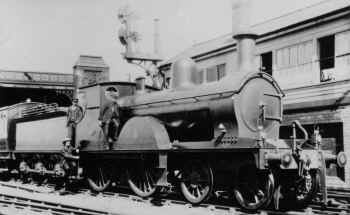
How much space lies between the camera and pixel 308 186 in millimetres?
A: 9258

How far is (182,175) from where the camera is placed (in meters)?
10.5

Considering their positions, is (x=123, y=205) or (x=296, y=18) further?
(x=296, y=18)

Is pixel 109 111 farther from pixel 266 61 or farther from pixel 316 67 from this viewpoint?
pixel 266 61

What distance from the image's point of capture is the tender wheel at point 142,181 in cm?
1116

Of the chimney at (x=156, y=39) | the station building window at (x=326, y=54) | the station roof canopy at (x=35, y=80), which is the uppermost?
the chimney at (x=156, y=39)

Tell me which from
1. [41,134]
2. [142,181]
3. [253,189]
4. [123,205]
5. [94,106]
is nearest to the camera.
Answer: [253,189]

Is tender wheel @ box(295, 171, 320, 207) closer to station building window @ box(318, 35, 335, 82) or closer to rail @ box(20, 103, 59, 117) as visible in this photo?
station building window @ box(318, 35, 335, 82)

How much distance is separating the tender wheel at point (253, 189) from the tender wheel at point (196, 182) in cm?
68

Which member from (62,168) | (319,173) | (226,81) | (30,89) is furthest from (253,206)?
(30,89)

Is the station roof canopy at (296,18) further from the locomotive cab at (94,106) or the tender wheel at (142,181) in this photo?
the tender wheel at (142,181)

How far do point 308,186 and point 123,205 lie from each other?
4.12m

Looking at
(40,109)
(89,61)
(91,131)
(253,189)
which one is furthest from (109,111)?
(89,61)

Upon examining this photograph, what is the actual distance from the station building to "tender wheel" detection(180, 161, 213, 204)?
21.1 feet

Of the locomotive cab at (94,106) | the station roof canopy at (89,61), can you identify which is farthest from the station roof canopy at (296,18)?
the station roof canopy at (89,61)
